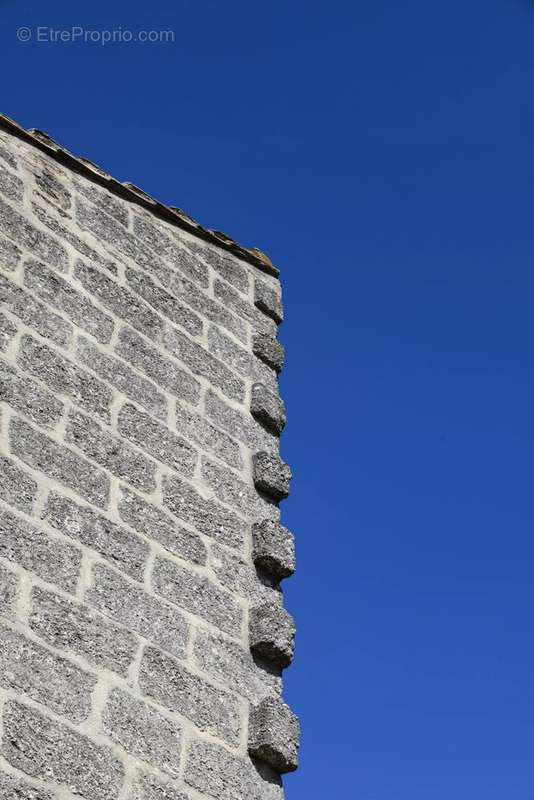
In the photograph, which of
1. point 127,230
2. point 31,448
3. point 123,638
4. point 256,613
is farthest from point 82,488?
point 127,230

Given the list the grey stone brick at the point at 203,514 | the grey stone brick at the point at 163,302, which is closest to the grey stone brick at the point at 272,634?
the grey stone brick at the point at 203,514

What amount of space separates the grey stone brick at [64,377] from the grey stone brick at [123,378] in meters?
0.07

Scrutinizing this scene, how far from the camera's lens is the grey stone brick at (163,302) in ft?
18.2

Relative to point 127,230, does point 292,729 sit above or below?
below

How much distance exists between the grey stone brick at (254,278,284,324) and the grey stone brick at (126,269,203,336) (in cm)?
63

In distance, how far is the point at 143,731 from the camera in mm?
4172

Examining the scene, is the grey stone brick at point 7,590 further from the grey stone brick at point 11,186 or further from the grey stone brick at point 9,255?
the grey stone brick at point 11,186

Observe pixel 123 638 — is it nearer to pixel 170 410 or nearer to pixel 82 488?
pixel 82 488

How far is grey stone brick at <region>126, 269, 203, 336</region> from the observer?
555 centimetres

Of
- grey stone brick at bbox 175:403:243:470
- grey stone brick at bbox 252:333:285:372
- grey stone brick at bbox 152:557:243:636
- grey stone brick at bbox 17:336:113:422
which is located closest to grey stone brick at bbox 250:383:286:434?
grey stone brick at bbox 252:333:285:372

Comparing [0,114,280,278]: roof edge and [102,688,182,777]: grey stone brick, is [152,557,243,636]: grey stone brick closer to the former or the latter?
[102,688,182,777]: grey stone brick

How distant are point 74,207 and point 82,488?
1.59 m

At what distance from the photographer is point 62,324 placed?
4.91m

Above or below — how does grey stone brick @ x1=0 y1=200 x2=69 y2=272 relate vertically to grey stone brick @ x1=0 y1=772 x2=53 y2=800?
above
